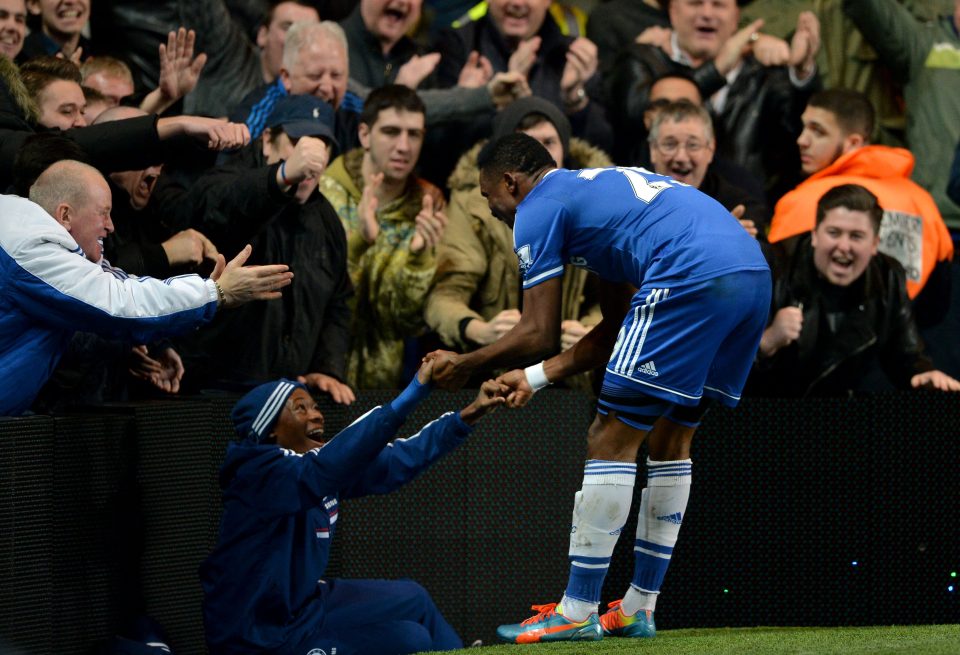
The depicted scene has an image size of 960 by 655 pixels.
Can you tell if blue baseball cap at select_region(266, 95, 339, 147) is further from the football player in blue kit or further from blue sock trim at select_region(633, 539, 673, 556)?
blue sock trim at select_region(633, 539, 673, 556)

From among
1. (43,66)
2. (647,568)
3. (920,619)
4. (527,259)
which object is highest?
(43,66)

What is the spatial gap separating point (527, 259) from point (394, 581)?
1.54 m

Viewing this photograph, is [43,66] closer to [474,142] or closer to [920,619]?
[474,142]

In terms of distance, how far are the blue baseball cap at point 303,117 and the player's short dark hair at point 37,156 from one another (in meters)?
1.52

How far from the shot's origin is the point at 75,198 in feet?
17.7

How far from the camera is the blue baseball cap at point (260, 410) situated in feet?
18.6

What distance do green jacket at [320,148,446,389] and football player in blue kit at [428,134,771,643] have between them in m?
1.60

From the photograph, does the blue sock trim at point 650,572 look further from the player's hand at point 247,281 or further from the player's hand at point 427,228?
the player's hand at point 427,228

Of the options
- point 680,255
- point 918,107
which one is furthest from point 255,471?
point 918,107

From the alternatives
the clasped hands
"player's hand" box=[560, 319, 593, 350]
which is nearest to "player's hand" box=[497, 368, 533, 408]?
the clasped hands

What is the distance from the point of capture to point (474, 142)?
26.7ft

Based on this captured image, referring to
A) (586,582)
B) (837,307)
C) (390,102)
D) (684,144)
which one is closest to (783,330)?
(837,307)

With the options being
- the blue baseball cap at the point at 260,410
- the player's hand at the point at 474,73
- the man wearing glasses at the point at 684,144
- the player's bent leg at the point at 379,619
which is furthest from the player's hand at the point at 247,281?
the player's hand at the point at 474,73

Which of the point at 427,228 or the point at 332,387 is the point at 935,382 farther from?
the point at 332,387
